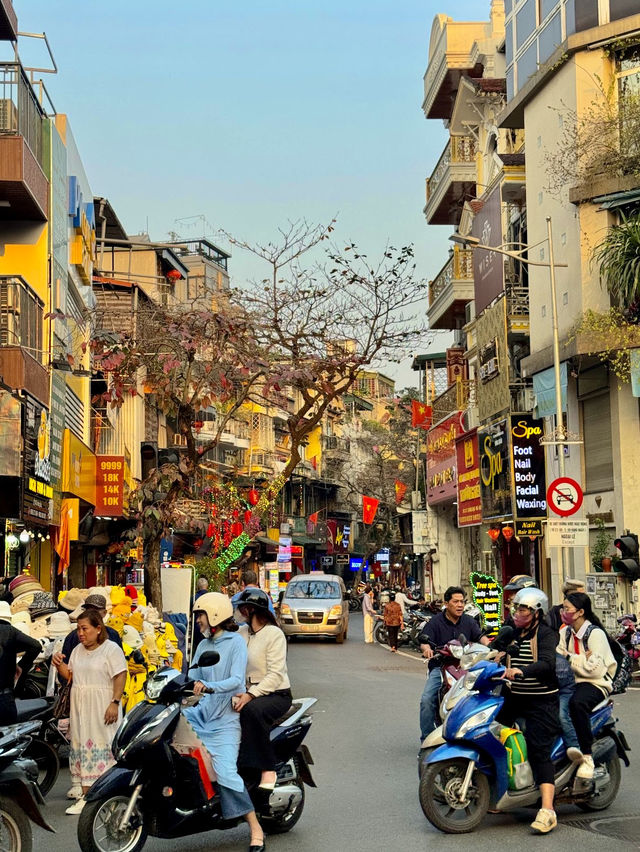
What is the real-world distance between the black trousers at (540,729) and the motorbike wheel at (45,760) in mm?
4106

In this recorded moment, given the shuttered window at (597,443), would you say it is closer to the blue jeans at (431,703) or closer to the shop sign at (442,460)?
the shop sign at (442,460)

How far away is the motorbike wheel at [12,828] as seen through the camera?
22.8 ft

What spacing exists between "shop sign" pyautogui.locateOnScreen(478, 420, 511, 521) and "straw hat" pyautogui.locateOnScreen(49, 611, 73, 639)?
68.6 feet

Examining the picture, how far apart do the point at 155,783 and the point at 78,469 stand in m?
18.5

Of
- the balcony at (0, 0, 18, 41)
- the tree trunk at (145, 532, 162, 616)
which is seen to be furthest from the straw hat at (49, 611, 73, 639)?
the balcony at (0, 0, 18, 41)

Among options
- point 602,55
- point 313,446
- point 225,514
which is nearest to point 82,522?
point 225,514

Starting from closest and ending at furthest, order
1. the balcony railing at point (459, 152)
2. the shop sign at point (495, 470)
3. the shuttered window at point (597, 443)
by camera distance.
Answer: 1. the shuttered window at point (597, 443)
2. the shop sign at point (495, 470)
3. the balcony railing at point (459, 152)

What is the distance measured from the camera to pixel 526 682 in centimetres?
884

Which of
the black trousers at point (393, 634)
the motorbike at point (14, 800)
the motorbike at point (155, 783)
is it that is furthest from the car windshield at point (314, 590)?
the motorbike at point (14, 800)

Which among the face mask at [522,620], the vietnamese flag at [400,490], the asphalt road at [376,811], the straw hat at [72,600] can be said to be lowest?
the asphalt road at [376,811]

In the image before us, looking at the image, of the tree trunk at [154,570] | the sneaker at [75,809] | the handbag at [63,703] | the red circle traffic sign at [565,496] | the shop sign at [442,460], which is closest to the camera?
the sneaker at [75,809]

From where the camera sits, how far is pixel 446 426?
4278 cm

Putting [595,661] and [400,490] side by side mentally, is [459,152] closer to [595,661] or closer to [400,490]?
[400,490]

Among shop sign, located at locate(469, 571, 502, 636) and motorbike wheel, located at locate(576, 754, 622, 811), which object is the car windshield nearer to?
shop sign, located at locate(469, 571, 502, 636)
